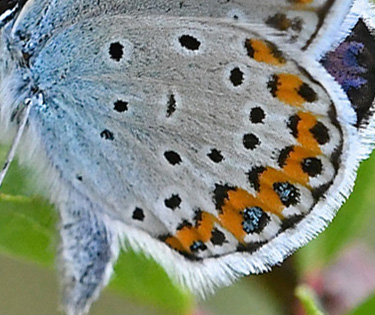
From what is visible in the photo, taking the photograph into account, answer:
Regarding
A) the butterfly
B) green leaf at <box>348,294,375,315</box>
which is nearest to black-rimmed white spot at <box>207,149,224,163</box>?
the butterfly

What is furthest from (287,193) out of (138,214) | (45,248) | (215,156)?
(45,248)

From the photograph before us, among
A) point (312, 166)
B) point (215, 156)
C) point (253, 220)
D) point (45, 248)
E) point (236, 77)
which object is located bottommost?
point (45, 248)

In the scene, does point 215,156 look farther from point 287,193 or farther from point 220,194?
point 287,193

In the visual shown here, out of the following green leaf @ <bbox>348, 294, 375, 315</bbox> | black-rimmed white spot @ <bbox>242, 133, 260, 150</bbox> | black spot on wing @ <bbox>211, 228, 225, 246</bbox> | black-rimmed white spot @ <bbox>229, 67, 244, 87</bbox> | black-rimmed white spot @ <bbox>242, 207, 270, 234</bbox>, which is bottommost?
black spot on wing @ <bbox>211, 228, 225, 246</bbox>

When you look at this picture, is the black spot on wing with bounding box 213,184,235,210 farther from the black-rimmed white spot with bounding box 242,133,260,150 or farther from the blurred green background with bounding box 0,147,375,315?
the blurred green background with bounding box 0,147,375,315

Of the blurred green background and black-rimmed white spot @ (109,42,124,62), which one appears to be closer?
black-rimmed white spot @ (109,42,124,62)

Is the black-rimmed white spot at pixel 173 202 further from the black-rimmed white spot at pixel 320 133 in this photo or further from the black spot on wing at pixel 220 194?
the black-rimmed white spot at pixel 320 133
